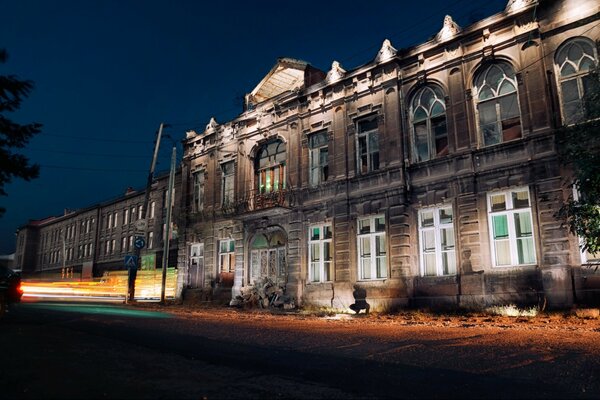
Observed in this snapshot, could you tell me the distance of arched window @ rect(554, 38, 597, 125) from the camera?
611 inches

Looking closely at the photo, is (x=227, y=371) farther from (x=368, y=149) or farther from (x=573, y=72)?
(x=368, y=149)

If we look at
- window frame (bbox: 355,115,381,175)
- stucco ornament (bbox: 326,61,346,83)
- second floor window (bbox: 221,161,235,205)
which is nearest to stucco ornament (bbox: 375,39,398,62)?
stucco ornament (bbox: 326,61,346,83)

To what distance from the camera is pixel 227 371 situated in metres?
6.50

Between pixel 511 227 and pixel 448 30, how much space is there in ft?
27.1

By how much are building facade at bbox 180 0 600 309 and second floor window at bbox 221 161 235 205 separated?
2.66 ft

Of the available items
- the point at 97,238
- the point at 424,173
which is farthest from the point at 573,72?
the point at 97,238

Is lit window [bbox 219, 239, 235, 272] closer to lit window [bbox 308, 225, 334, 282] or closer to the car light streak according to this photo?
lit window [bbox 308, 225, 334, 282]

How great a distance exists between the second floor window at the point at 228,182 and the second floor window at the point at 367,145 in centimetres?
949

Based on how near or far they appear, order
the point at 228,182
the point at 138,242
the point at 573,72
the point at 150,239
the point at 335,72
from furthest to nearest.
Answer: the point at 150,239 < the point at 228,182 < the point at 138,242 < the point at 335,72 < the point at 573,72

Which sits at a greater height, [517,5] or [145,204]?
[517,5]

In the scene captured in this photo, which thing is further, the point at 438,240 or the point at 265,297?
the point at 265,297

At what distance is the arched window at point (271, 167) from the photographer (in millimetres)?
25578

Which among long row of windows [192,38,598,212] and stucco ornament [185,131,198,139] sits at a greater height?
stucco ornament [185,131,198,139]

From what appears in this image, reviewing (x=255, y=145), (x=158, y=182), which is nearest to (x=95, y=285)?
(x=158, y=182)
